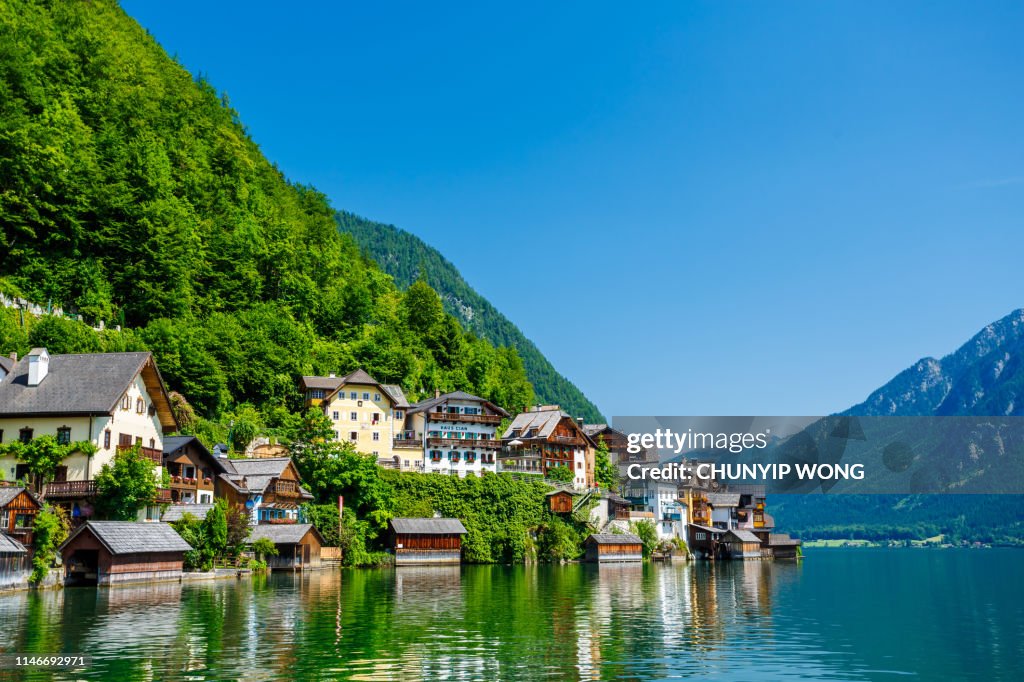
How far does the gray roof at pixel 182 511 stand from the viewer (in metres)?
57.6

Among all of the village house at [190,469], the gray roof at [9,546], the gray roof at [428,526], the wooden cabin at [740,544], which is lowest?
the wooden cabin at [740,544]

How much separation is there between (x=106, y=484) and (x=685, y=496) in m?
89.1

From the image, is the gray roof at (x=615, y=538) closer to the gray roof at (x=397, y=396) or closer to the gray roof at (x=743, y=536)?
the gray roof at (x=743, y=536)

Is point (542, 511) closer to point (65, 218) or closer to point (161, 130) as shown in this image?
point (65, 218)

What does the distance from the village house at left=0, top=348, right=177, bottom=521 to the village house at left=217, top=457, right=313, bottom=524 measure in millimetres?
13750

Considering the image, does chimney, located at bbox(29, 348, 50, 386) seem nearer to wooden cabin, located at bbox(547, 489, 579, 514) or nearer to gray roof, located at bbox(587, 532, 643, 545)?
wooden cabin, located at bbox(547, 489, 579, 514)

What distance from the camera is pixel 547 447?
11050cm

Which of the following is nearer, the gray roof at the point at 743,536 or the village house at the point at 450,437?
the village house at the point at 450,437

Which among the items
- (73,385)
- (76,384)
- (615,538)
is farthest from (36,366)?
(615,538)

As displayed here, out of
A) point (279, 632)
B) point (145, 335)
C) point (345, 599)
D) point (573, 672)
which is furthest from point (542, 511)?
point (573, 672)

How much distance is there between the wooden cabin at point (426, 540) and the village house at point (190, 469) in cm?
2227

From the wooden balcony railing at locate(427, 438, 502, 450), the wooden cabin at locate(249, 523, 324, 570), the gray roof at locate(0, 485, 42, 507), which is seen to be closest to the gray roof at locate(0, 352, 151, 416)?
the gray roof at locate(0, 485, 42, 507)

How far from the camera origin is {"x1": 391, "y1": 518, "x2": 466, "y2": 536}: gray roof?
3324 inches

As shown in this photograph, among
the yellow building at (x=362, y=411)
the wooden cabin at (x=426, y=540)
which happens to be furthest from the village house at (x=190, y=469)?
the yellow building at (x=362, y=411)
